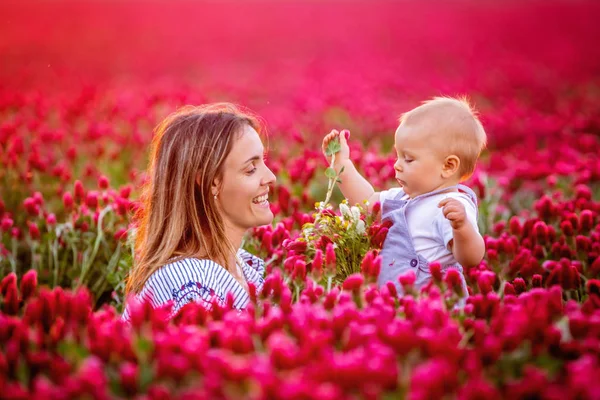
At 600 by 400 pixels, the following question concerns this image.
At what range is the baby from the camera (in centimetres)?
337

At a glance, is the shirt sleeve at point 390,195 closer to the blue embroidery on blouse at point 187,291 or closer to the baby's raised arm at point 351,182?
the baby's raised arm at point 351,182

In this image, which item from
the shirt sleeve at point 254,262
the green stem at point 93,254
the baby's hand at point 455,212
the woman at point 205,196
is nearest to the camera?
the baby's hand at point 455,212

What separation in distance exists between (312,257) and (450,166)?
69 centimetres

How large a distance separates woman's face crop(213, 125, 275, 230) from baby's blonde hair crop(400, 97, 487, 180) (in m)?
0.71

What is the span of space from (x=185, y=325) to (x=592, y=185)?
4639 millimetres

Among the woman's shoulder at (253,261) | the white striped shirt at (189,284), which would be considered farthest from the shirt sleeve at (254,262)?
the white striped shirt at (189,284)

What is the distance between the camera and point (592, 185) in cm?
648

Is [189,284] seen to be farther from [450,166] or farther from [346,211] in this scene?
[450,166]

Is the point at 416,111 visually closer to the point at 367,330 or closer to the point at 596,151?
the point at 367,330

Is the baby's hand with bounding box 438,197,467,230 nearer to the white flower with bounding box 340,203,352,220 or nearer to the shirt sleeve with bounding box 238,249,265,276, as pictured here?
the white flower with bounding box 340,203,352,220

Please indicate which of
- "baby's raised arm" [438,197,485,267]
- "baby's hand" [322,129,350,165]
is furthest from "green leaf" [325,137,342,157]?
"baby's raised arm" [438,197,485,267]

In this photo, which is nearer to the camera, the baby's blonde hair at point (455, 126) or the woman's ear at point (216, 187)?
the baby's blonde hair at point (455, 126)

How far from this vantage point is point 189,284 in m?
3.41

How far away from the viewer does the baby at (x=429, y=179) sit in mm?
3369
